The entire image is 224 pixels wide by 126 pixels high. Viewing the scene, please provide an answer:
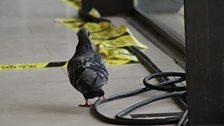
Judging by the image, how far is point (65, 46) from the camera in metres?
4.42

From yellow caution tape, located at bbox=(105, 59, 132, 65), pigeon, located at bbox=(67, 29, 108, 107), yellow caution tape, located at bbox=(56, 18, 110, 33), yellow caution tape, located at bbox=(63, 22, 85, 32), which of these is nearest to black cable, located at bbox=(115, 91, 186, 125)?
pigeon, located at bbox=(67, 29, 108, 107)

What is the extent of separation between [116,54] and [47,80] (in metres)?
0.67

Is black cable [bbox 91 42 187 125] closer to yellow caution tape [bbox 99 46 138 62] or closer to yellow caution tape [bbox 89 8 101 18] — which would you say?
yellow caution tape [bbox 99 46 138 62]

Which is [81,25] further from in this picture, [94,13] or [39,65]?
[39,65]

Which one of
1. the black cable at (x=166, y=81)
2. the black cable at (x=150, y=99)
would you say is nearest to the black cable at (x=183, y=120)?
the black cable at (x=150, y=99)

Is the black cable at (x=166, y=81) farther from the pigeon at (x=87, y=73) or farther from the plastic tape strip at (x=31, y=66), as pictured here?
the plastic tape strip at (x=31, y=66)

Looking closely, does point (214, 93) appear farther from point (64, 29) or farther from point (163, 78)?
point (64, 29)

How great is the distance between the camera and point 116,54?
13.3ft

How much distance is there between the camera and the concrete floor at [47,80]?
2.94 metres

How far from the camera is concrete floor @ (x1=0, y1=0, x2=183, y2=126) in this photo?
294cm

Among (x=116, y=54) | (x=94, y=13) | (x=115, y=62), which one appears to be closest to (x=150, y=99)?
(x=115, y=62)

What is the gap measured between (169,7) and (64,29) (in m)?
0.89

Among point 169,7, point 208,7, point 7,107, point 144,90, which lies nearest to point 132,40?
point 169,7

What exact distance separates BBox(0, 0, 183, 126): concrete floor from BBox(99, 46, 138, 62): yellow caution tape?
0.14 metres
